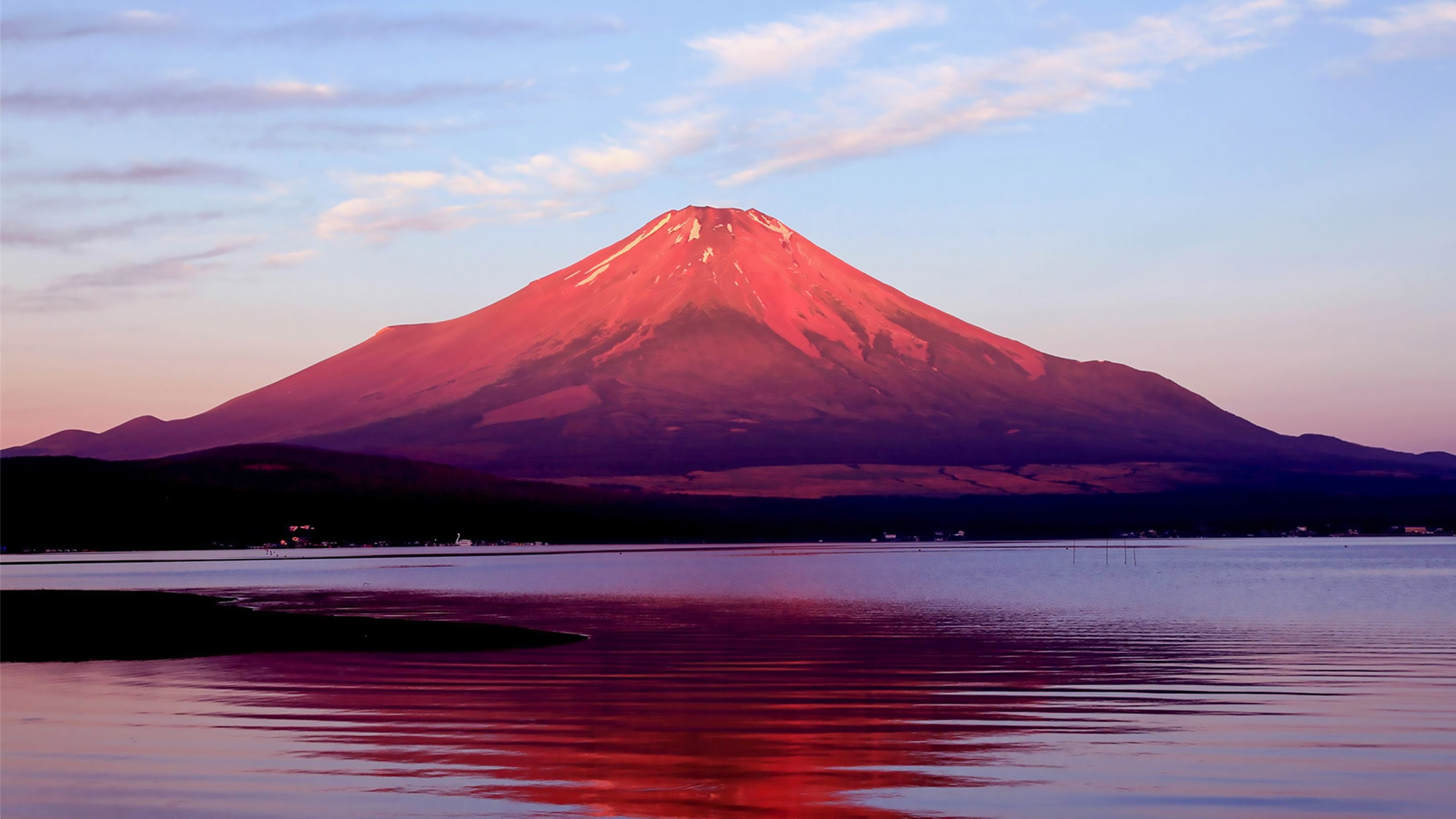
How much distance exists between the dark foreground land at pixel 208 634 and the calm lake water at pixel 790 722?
2025 mm

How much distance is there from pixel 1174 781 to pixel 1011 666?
46.7 ft

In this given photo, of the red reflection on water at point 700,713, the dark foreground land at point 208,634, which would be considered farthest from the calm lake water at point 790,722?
the dark foreground land at point 208,634

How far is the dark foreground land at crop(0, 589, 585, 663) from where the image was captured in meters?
36.8

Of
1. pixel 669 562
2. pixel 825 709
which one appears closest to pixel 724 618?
pixel 825 709

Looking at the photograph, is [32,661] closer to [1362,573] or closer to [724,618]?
[724,618]

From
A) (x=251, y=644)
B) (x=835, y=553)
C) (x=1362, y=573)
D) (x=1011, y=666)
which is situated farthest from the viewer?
(x=835, y=553)

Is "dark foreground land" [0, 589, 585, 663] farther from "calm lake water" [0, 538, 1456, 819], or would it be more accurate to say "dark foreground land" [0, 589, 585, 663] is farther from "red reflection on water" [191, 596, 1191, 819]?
"red reflection on water" [191, 596, 1191, 819]

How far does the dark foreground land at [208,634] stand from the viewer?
36750mm

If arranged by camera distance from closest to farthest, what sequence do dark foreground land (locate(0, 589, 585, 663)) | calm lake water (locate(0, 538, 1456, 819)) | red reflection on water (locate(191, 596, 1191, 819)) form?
calm lake water (locate(0, 538, 1456, 819)) < red reflection on water (locate(191, 596, 1191, 819)) < dark foreground land (locate(0, 589, 585, 663))

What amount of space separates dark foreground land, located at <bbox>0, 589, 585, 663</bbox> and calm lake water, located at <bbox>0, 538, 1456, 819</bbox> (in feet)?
6.64

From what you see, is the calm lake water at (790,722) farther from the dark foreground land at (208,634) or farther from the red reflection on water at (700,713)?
the dark foreground land at (208,634)

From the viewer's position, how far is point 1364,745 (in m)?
20.5

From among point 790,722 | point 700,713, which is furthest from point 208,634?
point 790,722

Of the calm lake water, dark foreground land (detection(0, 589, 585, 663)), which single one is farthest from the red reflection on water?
dark foreground land (detection(0, 589, 585, 663))
